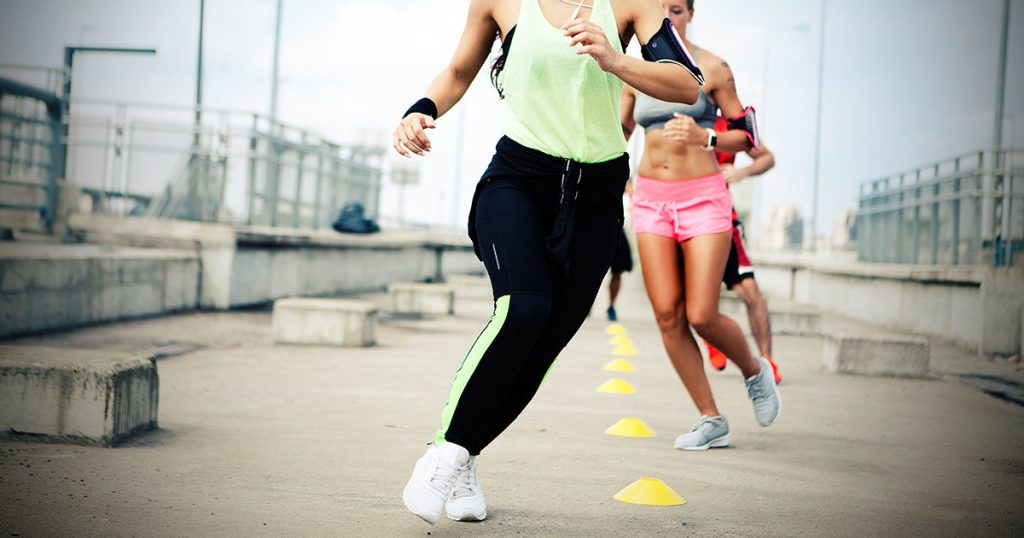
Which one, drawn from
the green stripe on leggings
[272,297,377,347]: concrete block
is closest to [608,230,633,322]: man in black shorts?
[272,297,377,347]: concrete block

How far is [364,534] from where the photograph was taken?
3.51 metres

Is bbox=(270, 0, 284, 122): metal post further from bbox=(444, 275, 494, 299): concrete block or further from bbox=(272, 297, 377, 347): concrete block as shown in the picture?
bbox=(272, 297, 377, 347): concrete block

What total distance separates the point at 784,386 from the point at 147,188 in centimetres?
1106

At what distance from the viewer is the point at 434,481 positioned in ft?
11.5

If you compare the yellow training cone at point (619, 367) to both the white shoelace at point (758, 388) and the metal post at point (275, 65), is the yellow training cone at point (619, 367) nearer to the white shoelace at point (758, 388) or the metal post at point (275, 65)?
the white shoelace at point (758, 388)

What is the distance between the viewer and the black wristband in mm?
3703

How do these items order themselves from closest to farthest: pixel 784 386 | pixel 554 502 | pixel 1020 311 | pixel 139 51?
pixel 554 502 → pixel 784 386 → pixel 1020 311 → pixel 139 51

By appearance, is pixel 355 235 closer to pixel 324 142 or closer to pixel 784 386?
pixel 324 142

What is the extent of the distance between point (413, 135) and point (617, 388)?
4.66m

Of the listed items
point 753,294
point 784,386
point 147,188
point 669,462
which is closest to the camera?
point 669,462

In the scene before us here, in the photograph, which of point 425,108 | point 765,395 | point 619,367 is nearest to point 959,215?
point 619,367

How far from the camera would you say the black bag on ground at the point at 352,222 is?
67.5ft

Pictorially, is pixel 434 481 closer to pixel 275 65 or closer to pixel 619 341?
pixel 619 341

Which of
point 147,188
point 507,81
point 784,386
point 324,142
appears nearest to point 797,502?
point 507,81
